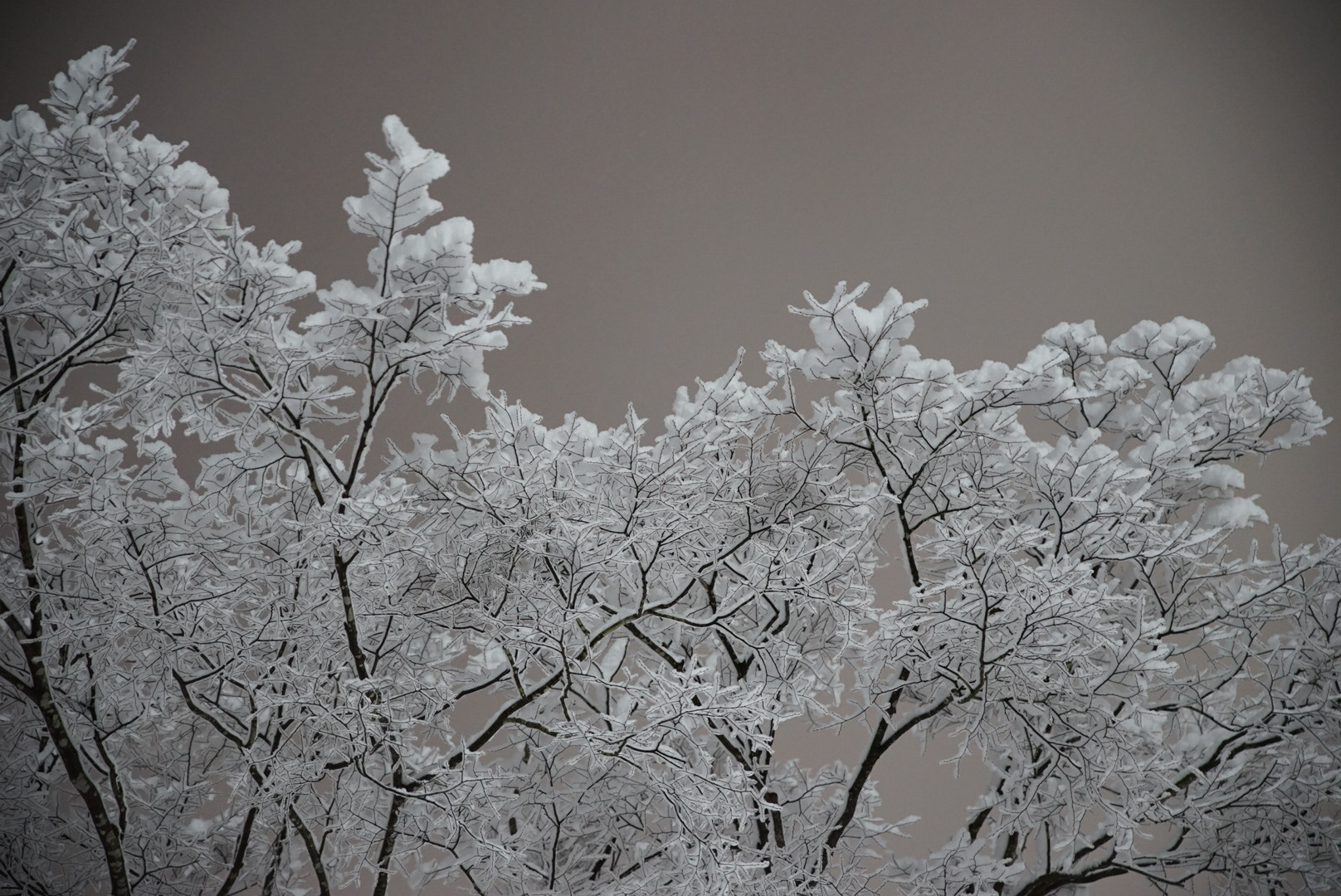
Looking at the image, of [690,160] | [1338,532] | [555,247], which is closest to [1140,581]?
[1338,532]

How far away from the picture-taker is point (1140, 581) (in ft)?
11.0

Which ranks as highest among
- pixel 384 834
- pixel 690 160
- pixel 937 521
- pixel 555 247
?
pixel 690 160

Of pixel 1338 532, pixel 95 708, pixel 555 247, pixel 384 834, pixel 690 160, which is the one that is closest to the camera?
pixel 384 834

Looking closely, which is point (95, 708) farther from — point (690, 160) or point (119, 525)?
point (690, 160)

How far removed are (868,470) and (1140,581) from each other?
1.06 metres

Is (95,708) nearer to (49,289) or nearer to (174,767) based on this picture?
(174,767)

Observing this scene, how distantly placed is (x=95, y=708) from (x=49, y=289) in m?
1.21

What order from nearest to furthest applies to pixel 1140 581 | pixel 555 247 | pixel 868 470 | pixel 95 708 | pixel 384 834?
pixel 384 834
pixel 95 708
pixel 868 470
pixel 1140 581
pixel 555 247

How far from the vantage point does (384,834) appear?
2.62 meters

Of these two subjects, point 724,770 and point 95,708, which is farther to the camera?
point 724,770

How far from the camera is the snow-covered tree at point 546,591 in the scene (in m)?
2.26

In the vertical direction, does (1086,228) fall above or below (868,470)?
above

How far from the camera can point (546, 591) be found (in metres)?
2.32

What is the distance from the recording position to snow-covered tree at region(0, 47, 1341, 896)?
2.26 meters
